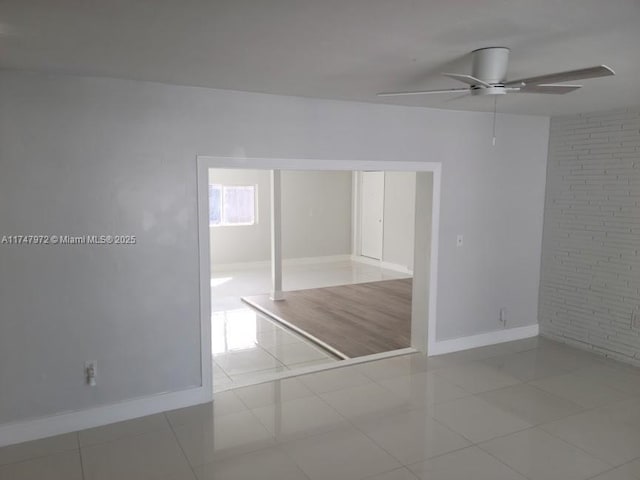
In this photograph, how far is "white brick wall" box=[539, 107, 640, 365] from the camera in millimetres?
4461

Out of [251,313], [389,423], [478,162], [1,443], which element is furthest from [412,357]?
[1,443]

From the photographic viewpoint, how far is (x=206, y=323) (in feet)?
12.0

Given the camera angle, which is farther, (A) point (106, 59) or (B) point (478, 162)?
(B) point (478, 162)

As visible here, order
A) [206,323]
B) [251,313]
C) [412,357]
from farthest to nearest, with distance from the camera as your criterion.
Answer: [251,313], [412,357], [206,323]

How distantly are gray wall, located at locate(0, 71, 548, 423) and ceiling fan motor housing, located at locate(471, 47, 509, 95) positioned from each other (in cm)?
165

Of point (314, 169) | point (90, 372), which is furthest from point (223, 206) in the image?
point (90, 372)

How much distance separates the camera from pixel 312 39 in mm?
2307

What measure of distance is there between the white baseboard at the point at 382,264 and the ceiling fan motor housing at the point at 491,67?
6756mm

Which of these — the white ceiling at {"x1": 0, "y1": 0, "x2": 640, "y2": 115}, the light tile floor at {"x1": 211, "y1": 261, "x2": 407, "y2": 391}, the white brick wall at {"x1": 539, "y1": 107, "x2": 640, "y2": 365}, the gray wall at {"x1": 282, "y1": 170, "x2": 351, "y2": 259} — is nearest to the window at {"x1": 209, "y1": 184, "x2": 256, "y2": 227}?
the gray wall at {"x1": 282, "y1": 170, "x2": 351, "y2": 259}

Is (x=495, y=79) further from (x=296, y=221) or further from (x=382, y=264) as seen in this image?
(x=296, y=221)

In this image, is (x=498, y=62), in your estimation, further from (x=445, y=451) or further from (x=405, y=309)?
(x=405, y=309)

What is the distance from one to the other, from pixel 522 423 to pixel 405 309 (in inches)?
125

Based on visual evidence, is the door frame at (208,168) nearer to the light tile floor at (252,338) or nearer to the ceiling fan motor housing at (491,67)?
the light tile floor at (252,338)

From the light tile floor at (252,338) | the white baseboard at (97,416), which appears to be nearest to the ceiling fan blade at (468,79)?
the white baseboard at (97,416)
